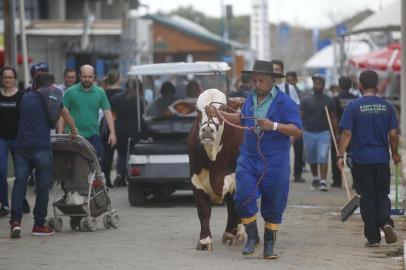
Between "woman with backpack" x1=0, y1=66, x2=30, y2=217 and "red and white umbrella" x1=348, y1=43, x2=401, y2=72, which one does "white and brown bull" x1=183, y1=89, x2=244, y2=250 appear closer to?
"woman with backpack" x1=0, y1=66, x2=30, y2=217

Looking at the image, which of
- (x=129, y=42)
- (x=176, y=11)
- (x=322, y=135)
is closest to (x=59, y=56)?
(x=129, y=42)

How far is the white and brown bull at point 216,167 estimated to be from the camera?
11.7 metres

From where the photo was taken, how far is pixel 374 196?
1158cm

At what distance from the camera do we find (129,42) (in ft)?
135

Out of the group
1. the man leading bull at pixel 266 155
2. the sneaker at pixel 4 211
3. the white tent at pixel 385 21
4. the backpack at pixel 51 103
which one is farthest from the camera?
the white tent at pixel 385 21

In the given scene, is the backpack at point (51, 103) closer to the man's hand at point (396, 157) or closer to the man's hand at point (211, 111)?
the man's hand at point (211, 111)

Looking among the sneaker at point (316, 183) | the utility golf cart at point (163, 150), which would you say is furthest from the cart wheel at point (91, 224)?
the sneaker at point (316, 183)

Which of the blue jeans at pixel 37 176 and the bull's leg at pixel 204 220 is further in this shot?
→ the blue jeans at pixel 37 176

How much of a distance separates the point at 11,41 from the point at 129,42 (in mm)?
19826

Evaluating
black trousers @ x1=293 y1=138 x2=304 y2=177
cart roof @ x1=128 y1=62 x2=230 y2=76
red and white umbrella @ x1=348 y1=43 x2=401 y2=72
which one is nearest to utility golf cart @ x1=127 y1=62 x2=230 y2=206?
cart roof @ x1=128 y1=62 x2=230 y2=76

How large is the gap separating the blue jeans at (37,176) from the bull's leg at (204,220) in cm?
186

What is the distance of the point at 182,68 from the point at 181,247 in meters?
Result: 4.84

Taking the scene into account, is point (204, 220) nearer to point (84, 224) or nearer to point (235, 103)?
point (235, 103)

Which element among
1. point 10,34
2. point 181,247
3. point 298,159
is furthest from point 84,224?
point 10,34
